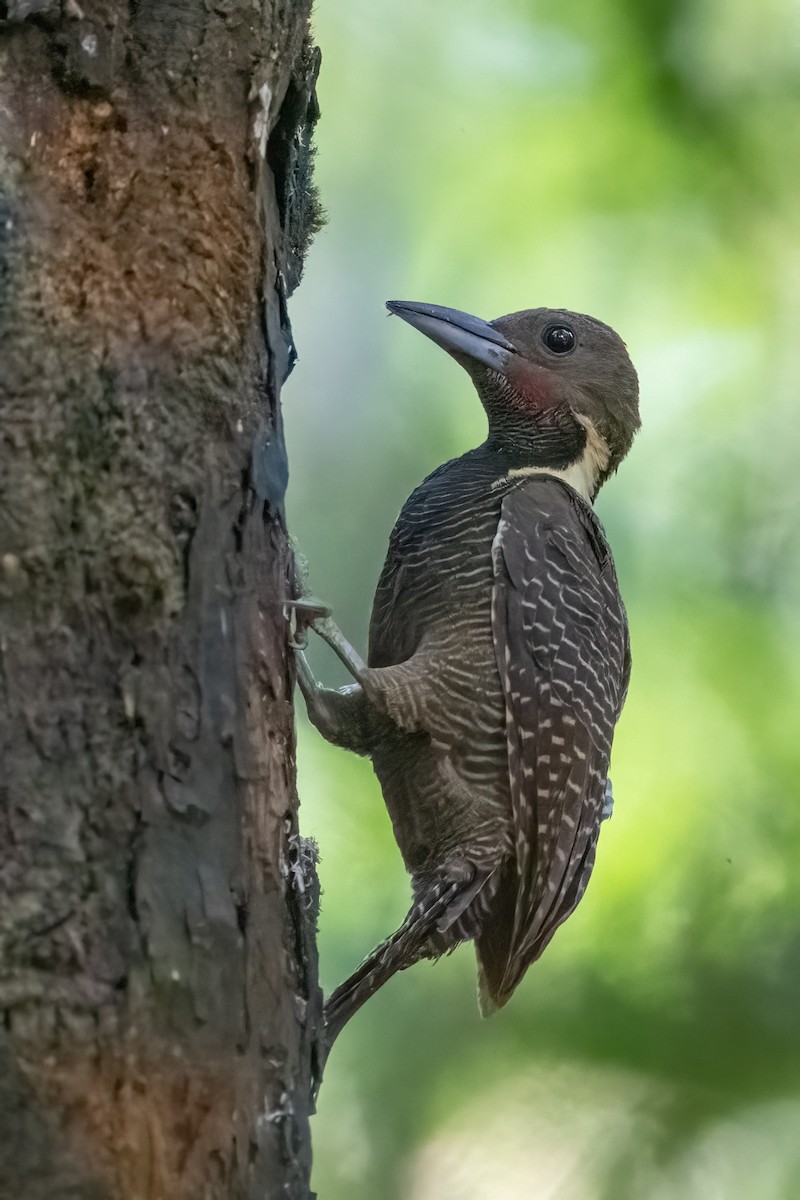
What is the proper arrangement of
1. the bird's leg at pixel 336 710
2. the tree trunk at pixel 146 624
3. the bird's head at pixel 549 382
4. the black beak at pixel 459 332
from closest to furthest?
the tree trunk at pixel 146 624 < the bird's leg at pixel 336 710 < the black beak at pixel 459 332 < the bird's head at pixel 549 382

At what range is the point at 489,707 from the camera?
130 inches

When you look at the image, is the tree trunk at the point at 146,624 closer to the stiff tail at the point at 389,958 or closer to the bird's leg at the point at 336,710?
the stiff tail at the point at 389,958

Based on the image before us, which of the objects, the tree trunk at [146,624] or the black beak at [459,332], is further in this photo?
the black beak at [459,332]

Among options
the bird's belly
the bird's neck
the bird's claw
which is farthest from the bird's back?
the bird's claw

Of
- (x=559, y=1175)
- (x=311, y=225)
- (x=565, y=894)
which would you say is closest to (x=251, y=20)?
(x=311, y=225)

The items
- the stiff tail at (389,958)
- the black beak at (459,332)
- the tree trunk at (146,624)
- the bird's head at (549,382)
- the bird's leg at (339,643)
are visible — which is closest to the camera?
the tree trunk at (146,624)

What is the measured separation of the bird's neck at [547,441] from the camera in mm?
3969

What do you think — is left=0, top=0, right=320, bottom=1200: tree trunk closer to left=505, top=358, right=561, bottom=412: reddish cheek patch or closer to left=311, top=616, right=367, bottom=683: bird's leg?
left=311, top=616, right=367, bottom=683: bird's leg

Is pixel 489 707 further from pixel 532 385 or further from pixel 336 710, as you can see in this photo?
pixel 532 385

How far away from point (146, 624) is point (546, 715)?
1692 mm

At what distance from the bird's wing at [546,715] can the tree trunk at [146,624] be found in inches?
51.5

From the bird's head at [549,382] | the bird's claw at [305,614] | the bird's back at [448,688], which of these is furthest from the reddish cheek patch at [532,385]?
the bird's claw at [305,614]

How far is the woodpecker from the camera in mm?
3250

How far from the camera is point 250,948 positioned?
5.82 feet
